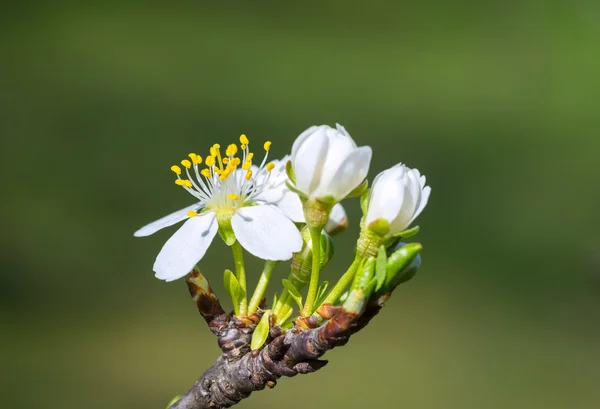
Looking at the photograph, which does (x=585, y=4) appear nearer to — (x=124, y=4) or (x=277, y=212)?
(x=124, y=4)

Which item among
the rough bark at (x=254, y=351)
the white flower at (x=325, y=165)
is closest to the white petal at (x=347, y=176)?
the white flower at (x=325, y=165)

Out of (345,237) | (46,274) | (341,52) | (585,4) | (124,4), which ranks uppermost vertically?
(124,4)

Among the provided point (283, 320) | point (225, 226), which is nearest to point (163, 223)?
point (225, 226)

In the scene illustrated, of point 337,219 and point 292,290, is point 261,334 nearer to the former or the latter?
point 292,290

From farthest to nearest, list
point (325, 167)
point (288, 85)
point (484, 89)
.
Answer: point (484, 89)
point (288, 85)
point (325, 167)

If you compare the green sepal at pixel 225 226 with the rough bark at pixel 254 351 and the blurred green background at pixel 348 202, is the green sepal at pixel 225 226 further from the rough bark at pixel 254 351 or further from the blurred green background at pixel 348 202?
the blurred green background at pixel 348 202

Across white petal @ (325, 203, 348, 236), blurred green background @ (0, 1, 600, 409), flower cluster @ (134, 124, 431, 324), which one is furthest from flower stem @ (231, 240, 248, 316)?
blurred green background @ (0, 1, 600, 409)

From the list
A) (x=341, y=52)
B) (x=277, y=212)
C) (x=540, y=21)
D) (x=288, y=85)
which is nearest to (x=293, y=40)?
(x=341, y=52)
